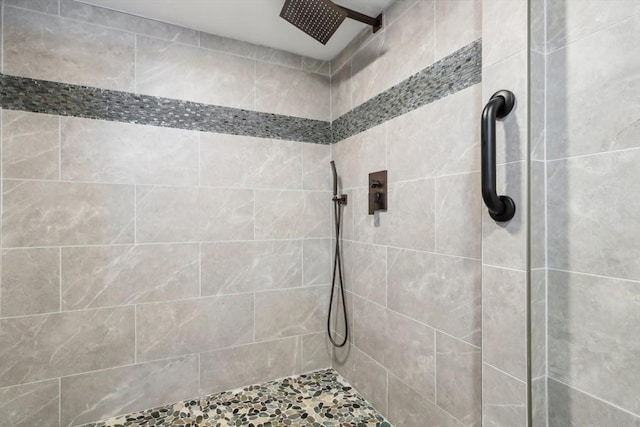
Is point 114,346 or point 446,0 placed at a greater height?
point 446,0

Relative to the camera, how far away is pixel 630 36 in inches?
27.1

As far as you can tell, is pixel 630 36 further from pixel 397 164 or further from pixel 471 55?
pixel 397 164

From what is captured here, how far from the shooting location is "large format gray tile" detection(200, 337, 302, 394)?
5.91 ft

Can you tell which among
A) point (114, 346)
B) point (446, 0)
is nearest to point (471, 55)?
point (446, 0)

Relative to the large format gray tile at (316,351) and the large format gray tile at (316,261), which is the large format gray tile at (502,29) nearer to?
the large format gray tile at (316,261)

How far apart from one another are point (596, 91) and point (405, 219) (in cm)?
83

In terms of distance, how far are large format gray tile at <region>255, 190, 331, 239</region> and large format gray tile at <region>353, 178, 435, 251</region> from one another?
390mm

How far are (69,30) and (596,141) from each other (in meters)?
2.23

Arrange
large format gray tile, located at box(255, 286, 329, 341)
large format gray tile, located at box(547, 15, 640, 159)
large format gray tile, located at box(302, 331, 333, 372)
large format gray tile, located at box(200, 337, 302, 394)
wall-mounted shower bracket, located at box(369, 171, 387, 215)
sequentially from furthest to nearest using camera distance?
large format gray tile, located at box(302, 331, 333, 372)
large format gray tile, located at box(255, 286, 329, 341)
large format gray tile, located at box(200, 337, 302, 394)
wall-mounted shower bracket, located at box(369, 171, 387, 215)
large format gray tile, located at box(547, 15, 640, 159)

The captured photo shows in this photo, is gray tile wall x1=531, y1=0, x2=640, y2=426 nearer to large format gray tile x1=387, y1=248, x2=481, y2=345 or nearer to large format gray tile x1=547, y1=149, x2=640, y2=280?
large format gray tile x1=547, y1=149, x2=640, y2=280

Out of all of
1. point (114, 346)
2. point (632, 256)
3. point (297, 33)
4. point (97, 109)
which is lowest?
point (114, 346)

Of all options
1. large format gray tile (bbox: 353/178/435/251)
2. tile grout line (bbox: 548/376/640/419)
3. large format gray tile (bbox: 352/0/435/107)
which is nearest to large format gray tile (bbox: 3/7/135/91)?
large format gray tile (bbox: 352/0/435/107)

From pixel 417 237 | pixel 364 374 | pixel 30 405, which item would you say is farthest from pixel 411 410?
pixel 30 405

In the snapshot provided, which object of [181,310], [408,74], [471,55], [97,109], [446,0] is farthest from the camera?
[181,310]
